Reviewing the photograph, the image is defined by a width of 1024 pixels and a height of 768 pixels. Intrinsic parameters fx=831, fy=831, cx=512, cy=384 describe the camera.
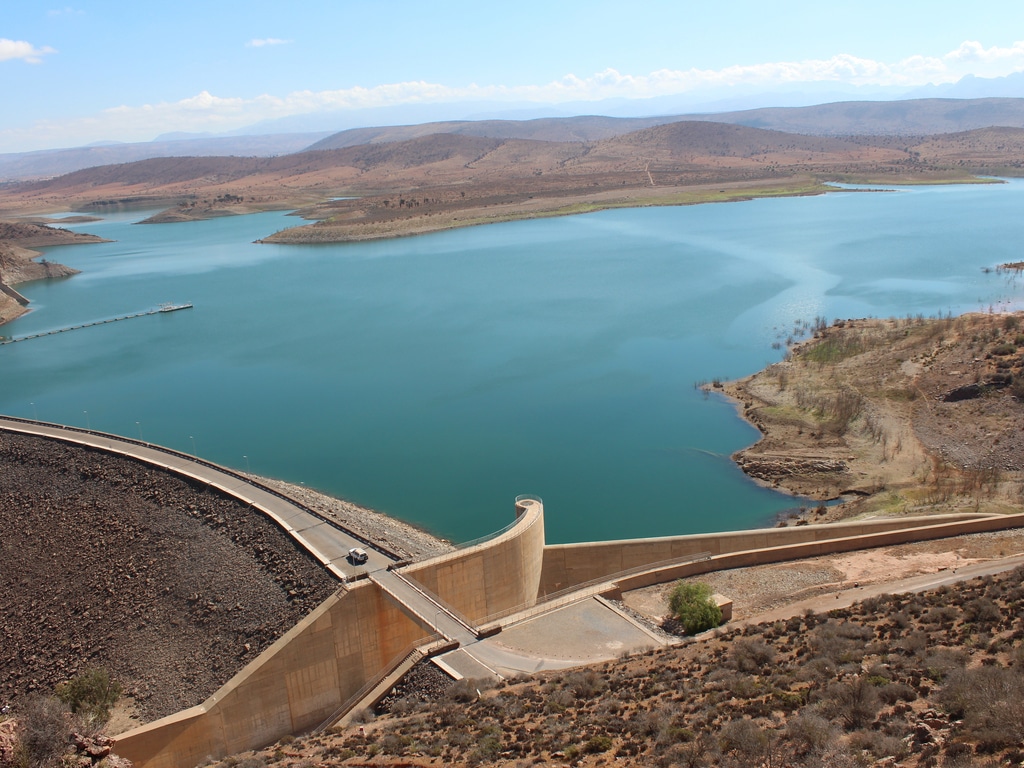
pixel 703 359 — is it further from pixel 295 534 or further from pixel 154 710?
pixel 154 710

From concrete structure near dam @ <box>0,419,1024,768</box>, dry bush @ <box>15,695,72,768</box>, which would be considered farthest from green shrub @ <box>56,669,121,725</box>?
dry bush @ <box>15,695,72,768</box>

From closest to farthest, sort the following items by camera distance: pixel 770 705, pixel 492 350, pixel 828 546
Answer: pixel 770 705, pixel 828 546, pixel 492 350

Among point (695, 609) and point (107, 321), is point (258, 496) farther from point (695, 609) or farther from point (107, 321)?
point (107, 321)

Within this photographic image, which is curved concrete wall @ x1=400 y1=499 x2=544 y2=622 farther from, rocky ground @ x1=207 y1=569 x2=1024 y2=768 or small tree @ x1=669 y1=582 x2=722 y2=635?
small tree @ x1=669 y1=582 x2=722 y2=635

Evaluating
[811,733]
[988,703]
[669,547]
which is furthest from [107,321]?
[988,703]

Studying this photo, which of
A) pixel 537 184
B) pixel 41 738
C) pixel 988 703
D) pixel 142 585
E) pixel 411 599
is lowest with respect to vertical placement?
pixel 142 585
